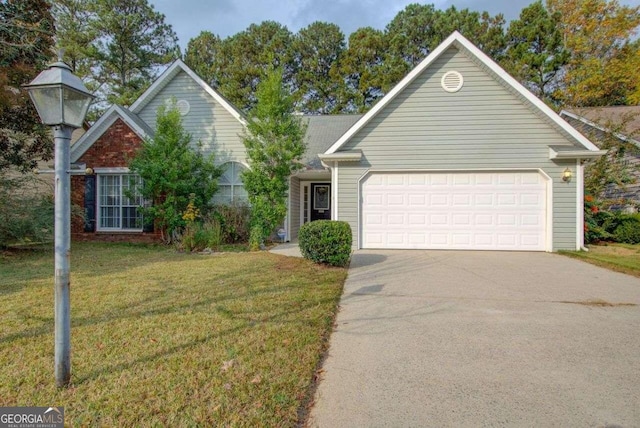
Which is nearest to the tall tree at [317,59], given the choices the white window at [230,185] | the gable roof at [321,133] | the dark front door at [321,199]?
the gable roof at [321,133]

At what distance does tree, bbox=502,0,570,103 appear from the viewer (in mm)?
23078

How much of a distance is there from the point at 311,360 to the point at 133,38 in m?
29.3

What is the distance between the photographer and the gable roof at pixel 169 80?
12.8 meters

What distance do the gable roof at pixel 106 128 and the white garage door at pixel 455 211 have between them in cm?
776

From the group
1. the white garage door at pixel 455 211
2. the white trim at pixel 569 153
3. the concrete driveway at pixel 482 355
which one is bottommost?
the concrete driveway at pixel 482 355

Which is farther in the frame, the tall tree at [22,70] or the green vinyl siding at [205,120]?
the green vinyl siding at [205,120]

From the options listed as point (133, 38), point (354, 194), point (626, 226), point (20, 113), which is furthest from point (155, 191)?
point (133, 38)

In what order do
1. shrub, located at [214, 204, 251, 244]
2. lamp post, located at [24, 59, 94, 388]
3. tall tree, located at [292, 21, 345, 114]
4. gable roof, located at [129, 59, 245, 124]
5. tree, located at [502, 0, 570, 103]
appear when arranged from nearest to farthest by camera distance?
lamp post, located at [24, 59, 94, 388] → shrub, located at [214, 204, 251, 244] → gable roof, located at [129, 59, 245, 124] → tree, located at [502, 0, 570, 103] → tall tree, located at [292, 21, 345, 114]

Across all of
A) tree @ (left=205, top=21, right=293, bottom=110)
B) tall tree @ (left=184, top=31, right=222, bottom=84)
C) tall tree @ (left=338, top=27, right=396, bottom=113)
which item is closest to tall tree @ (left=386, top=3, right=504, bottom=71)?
tall tree @ (left=338, top=27, right=396, bottom=113)

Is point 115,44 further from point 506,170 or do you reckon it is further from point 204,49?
point 506,170

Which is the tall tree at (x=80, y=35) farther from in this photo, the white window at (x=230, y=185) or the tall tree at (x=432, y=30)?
the tall tree at (x=432, y=30)

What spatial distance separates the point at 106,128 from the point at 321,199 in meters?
8.11

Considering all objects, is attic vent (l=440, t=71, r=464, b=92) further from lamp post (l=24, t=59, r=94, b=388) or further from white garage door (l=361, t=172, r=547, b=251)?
lamp post (l=24, t=59, r=94, b=388)

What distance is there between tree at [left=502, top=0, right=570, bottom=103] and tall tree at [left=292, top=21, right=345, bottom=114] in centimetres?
1250
